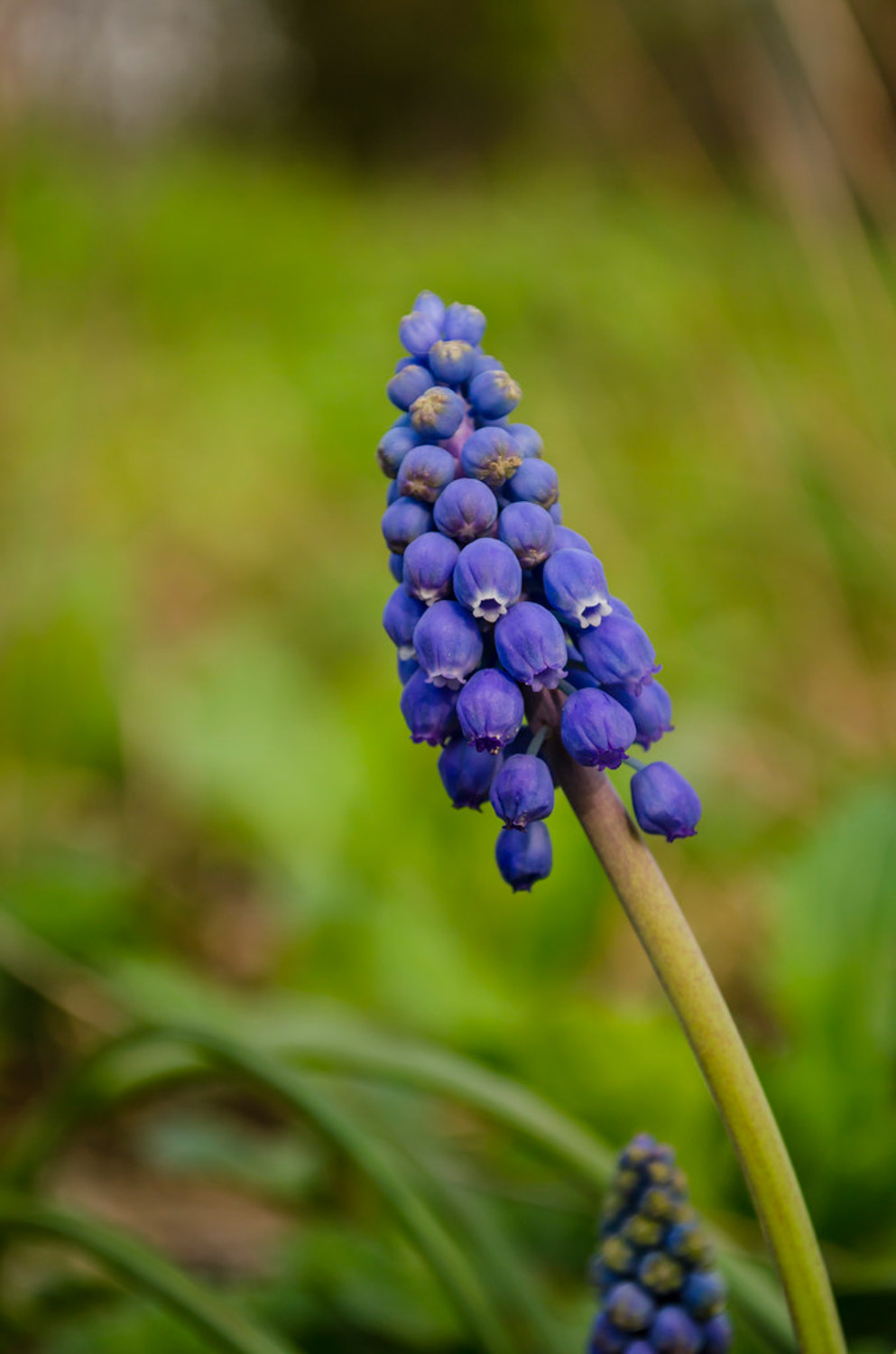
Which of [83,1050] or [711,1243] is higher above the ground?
[83,1050]

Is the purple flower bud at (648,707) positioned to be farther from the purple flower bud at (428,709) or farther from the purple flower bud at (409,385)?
the purple flower bud at (409,385)

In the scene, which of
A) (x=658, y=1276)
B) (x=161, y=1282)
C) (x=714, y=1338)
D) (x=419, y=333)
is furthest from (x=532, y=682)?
(x=161, y=1282)

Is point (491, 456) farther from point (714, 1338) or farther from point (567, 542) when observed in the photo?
point (714, 1338)

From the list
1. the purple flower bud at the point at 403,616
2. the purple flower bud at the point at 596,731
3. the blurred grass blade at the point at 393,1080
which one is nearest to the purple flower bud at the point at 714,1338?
the blurred grass blade at the point at 393,1080

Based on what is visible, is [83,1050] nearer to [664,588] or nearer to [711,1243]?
[711,1243]

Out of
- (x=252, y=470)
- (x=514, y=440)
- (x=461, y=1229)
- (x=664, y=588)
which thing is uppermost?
(x=252, y=470)

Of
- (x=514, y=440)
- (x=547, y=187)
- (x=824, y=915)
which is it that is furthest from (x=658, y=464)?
(x=547, y=187)

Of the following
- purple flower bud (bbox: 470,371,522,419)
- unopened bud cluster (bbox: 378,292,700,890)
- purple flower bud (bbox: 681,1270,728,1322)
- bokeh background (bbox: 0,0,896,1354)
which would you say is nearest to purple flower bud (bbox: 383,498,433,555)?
unopened bud cluster (bbox: 378,292,700,890)
